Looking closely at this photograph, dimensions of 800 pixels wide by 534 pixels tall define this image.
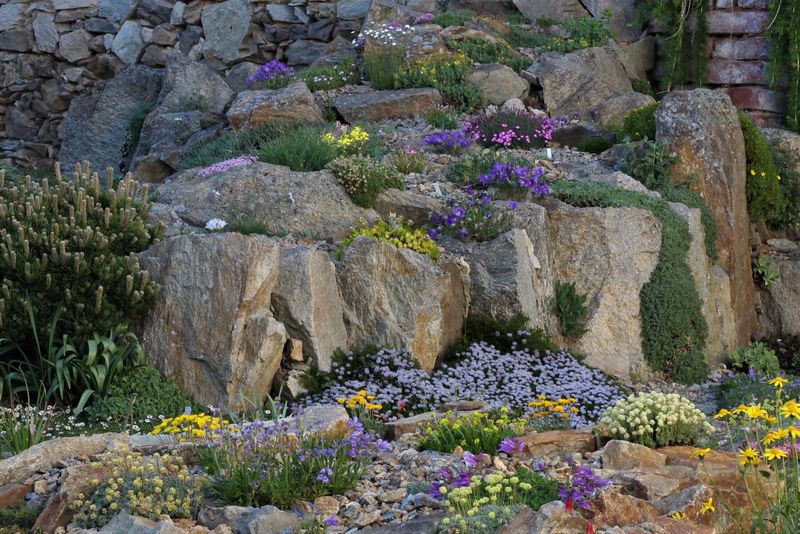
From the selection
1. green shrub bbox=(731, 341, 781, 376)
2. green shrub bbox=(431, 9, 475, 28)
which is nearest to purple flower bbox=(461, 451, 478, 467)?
green shrub bbox=(731, 341, 781, 376)

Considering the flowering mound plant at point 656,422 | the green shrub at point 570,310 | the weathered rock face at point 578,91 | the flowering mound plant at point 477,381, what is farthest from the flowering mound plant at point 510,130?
the flowering mound plant at point 656,422

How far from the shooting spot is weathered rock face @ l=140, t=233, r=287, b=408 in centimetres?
797

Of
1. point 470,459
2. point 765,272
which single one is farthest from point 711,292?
point 470,459

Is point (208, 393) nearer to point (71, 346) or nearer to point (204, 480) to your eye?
point (71, 346)

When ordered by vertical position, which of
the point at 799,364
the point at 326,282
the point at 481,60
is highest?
the point at 481,60

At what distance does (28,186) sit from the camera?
28.7 ft

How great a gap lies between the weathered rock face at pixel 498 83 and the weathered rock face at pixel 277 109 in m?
2.20

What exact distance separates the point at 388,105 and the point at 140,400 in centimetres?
662

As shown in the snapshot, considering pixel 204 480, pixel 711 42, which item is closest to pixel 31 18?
pixel 711 42

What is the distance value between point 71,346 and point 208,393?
39.5 inches

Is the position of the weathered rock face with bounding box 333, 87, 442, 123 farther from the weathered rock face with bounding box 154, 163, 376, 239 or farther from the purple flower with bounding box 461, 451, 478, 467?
the purple flower with bounding box 461, 451, 478, 467

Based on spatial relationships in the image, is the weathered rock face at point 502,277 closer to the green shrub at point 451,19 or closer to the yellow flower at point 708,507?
the yellow flower at point 708,507

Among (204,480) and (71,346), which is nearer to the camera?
(204,480)

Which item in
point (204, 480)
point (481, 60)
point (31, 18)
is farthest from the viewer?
point (31, 18)
